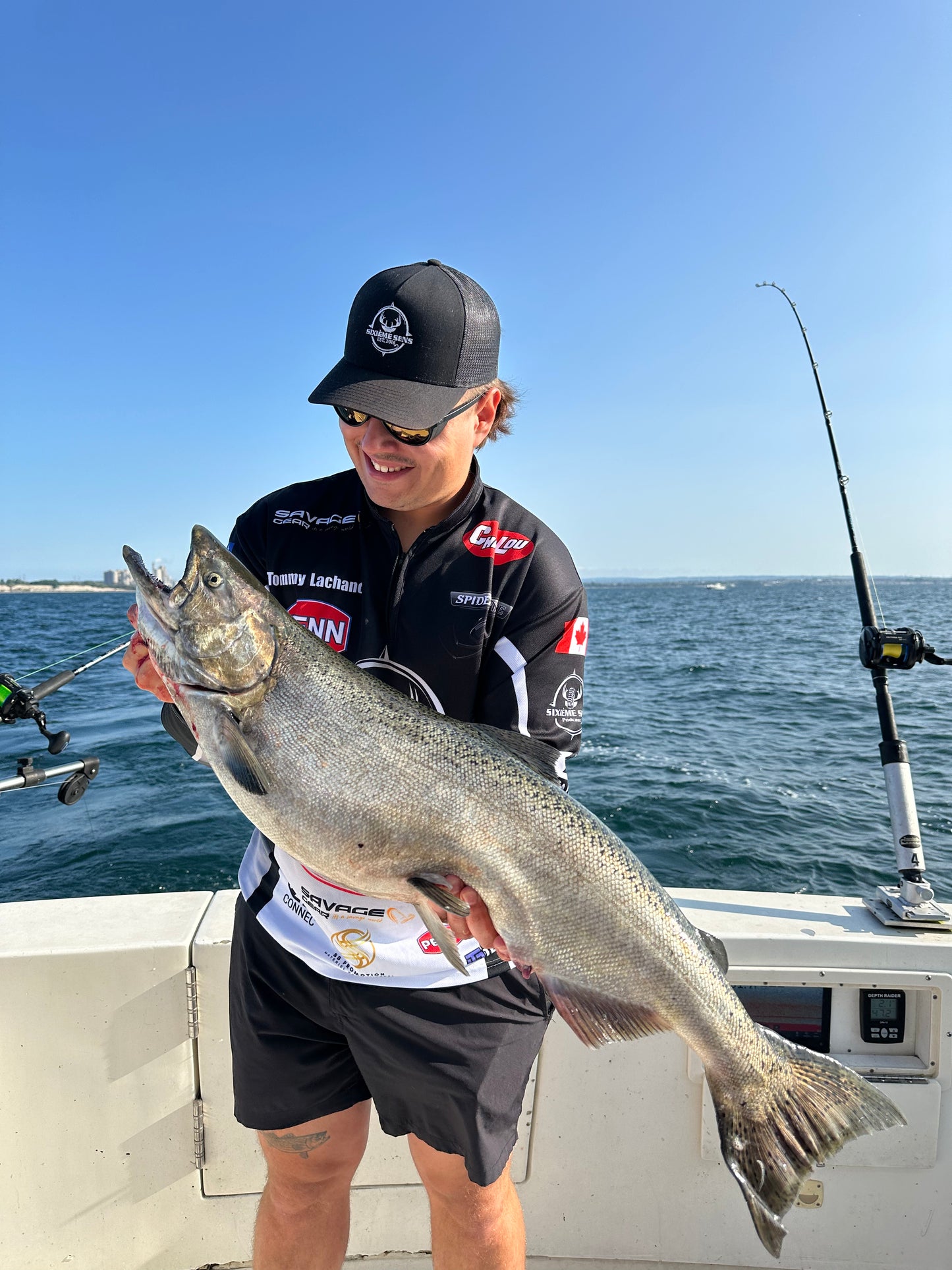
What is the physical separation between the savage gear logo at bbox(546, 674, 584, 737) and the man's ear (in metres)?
0.84

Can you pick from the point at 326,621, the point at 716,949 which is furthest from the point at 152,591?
the point at 716,949

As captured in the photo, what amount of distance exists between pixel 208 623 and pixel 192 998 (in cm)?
161

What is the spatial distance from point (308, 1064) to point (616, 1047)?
4.33ft

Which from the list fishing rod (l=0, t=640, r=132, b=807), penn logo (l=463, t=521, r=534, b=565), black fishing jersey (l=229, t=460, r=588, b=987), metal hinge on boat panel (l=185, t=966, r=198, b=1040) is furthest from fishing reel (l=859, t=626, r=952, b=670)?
fishing rod (l=0, t=640, r=132, b=807)

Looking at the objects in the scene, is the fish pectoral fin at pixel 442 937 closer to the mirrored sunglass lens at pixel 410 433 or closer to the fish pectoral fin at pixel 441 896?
the fish pectoral fin at pixel 441 896

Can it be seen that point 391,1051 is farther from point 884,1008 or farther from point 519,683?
point 884,1008

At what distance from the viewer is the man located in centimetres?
235

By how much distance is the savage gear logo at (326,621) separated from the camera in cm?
260

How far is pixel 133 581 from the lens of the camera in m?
2.44

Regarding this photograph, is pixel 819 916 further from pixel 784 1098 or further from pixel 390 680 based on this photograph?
pixel 390 680

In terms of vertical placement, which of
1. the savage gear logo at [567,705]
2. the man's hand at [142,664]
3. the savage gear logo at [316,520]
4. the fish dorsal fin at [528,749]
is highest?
the savage gear logo at [316,520]

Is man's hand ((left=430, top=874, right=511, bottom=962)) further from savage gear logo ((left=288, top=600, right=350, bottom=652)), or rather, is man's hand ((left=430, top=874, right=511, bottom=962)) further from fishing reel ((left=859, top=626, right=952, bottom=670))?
fishing reel ((left=859, top=626, right=952, bottom=670))

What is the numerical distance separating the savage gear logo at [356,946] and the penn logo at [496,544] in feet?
3.85

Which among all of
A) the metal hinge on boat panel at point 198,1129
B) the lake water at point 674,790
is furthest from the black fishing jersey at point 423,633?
the lake water at point 674,790
